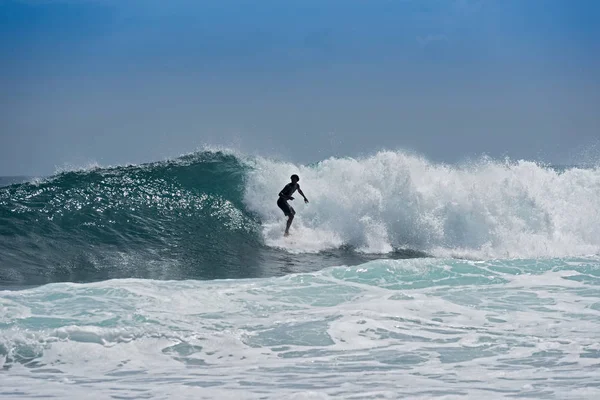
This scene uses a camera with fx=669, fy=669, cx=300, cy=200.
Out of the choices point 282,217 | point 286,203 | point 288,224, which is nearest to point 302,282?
point 288,224

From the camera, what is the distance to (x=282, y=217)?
59.4 feet

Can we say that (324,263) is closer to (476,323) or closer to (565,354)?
(476,323)

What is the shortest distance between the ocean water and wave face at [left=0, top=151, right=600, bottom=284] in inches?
2.4

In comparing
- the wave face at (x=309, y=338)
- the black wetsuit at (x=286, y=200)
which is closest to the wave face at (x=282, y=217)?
the black wetsuit at (x=286, y=200)

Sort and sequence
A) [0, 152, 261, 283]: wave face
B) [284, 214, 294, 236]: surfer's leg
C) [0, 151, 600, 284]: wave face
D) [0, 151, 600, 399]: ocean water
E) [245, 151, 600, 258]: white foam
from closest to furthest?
[0, 151, 600, 399]: ocean water → [0, 152, 261, 283]: wave face → [0, 151, 600, 284]: wave face → [284, 214, 294, 236]: surfer's leg → [245, 151, 600, 258]: white foam

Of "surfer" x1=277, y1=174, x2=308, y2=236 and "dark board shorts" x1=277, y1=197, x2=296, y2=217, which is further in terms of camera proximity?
"dark board shorts" x1=277, y1=197, x2=296, y2=217

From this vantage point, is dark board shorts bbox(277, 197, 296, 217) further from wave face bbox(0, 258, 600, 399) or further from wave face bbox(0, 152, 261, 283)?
wave face bbox(0, 258, 600, 399)

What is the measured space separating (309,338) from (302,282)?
308 centimetres

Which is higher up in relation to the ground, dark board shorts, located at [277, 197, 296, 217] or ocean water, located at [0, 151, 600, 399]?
dark board shorts, located at [277, 197, 296, 217]

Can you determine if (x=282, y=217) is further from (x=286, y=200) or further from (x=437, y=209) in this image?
(x=437, y=209)

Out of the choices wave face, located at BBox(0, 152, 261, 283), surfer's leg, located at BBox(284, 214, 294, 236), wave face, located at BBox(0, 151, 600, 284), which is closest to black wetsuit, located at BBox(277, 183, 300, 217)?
surfer's leg, located at BBox(284, 214, 294, 236)

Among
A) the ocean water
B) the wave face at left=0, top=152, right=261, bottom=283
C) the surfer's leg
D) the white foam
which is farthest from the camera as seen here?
the white foam

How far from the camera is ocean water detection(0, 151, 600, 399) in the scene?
6496 millimetres

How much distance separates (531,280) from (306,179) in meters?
10.6
